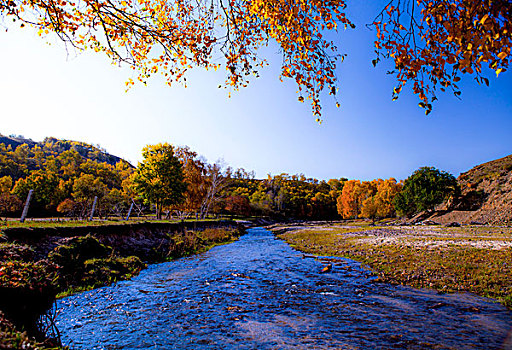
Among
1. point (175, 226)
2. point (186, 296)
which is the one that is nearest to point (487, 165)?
point (175, 226)

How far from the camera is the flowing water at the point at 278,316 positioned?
5676 mm

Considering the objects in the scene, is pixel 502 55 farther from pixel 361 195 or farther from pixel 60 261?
pixel 361 195

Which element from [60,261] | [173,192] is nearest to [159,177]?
[173,192]

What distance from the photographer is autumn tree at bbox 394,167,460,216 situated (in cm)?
5197

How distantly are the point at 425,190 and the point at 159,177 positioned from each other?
55428mm

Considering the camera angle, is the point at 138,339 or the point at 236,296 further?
the point at 236,296

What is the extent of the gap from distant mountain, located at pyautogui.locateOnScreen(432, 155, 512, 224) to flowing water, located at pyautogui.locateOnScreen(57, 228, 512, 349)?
42763 millimetres

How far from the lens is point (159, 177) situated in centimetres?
3750

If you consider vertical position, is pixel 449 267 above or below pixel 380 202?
below

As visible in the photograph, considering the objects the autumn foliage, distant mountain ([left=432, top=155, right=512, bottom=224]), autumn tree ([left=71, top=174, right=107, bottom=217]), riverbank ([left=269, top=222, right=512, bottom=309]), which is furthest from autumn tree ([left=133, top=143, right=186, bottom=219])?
distant mountain ([left=432, top=155, right=512, bottom=224])

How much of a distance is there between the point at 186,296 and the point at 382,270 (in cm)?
996

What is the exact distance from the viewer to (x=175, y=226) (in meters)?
29.0

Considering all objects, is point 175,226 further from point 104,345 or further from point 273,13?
point 273,13

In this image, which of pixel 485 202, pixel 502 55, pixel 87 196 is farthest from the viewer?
pixel 485 202
